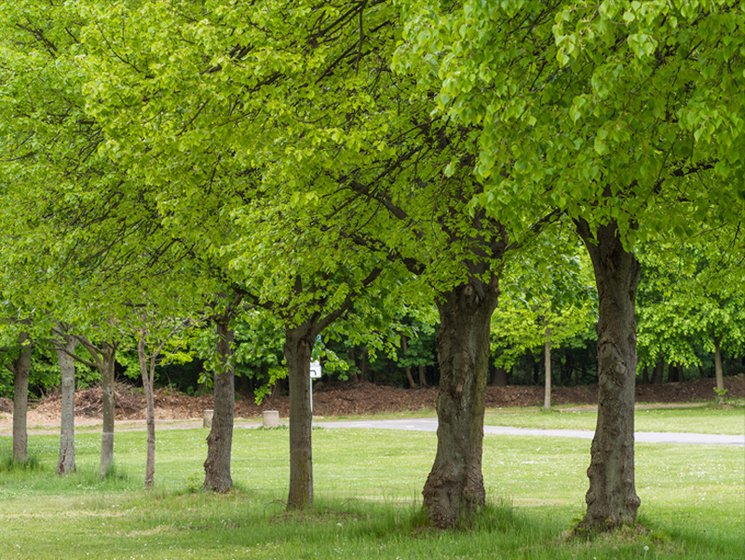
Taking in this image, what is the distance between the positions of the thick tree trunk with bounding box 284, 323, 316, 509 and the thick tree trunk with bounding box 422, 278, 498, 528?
3384mm

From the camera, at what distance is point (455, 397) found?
46.2 feet

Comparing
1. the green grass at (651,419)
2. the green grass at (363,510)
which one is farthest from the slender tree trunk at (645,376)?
the green grass at (363,510)

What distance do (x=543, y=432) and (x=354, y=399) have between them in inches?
868

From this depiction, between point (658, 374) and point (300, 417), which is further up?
point (658, 374)

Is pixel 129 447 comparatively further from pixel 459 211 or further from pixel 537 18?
pixel 537 18

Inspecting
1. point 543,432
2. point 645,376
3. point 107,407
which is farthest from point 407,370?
point 107,407

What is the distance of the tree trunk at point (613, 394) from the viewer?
1241cm

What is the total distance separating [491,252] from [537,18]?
205 inches

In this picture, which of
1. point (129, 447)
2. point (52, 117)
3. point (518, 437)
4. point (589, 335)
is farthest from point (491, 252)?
point (589, 335)

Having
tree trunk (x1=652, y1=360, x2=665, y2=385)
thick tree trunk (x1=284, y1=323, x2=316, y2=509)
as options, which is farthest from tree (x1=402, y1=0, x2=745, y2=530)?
tree trunk (x1=652, y1=360, x2=665, y2=385)

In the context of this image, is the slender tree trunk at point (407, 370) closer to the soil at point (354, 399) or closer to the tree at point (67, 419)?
the soil at point (354, 399)

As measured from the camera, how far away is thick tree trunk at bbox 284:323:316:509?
16969 millimetres

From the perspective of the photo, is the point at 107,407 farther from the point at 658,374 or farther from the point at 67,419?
the point at 658,374

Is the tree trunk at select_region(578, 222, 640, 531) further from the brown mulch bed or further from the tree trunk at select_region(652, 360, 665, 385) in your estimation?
the tree trunk at select_region(652, 360, 665, 385)
